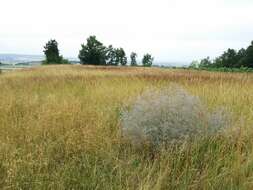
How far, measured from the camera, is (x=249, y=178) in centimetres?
309

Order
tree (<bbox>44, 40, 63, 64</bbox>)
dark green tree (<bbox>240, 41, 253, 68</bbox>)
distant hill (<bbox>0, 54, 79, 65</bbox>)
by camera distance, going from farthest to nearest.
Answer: distant hill (<bbox>0, 54, 79, 65</bbox>)
tree (<bbox>44, 40, 63, 64</bbox>)
dark green tree (<bbox>240, 41, 253, 68</bbox>)

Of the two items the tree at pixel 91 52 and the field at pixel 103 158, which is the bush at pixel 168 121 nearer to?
the field at pixel 103 158

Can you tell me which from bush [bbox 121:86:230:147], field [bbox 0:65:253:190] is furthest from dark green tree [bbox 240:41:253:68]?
bush [bbox 121:86:230:147]

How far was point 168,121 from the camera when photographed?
149 inches

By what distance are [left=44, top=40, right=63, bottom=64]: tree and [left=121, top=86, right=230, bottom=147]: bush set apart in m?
50.1

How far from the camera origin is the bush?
12.1 feet

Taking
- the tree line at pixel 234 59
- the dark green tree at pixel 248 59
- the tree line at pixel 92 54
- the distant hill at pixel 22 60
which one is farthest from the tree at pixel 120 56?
the dark green tree at pixel 248 59

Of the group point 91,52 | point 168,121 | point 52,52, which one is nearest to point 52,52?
point 52,52

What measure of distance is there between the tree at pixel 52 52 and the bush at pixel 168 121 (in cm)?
5010

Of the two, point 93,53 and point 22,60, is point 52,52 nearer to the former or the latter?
point 93,53

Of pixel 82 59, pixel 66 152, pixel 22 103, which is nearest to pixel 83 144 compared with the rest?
pixel 66 152

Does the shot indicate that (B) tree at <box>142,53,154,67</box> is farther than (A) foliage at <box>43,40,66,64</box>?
Yes

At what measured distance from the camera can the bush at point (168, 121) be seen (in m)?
3.69

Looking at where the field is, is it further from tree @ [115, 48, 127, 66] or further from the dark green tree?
tree @ [115, 48, 127, 66]
